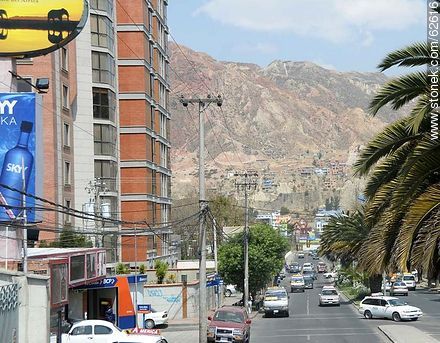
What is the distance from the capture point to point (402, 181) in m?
15.2

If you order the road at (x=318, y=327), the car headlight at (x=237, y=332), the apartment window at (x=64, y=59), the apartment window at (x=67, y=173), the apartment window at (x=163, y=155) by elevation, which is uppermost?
the apartment window at (x=64, y=59)

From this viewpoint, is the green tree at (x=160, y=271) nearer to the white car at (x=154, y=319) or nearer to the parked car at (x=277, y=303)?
the parked car at (x=277, y=303)

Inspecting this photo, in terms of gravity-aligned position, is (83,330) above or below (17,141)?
below

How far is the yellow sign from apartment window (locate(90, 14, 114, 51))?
23.8 m

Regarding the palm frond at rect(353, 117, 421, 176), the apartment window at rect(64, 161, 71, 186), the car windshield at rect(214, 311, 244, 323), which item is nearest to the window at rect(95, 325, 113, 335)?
the car windshield at rect(214, 311, 244, 323)

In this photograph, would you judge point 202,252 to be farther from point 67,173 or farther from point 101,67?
point 101,67

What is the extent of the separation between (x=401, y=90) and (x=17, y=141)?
23.0 metres

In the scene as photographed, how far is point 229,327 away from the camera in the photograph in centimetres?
3656

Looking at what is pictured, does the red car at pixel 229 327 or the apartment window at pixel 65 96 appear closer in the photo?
the red car at pixel 229 327

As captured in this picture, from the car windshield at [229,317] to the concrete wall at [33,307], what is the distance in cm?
1110

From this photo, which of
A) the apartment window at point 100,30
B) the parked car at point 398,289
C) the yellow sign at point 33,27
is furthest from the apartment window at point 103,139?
the parked car at point 398,289

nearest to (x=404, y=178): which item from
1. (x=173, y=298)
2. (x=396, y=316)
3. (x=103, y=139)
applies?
(x=396, y=316)

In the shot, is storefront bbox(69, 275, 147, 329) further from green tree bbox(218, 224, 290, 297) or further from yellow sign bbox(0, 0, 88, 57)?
green tree bbox(218, 224, 290, 297)

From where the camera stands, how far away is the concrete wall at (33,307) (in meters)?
26.8
